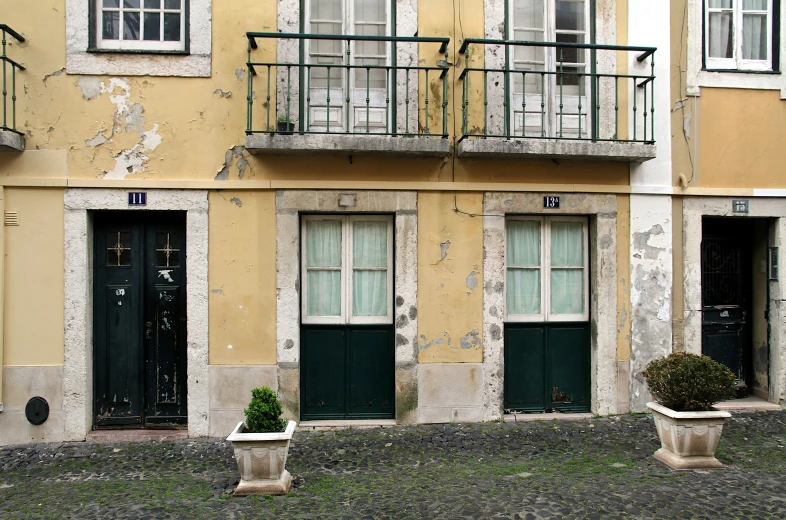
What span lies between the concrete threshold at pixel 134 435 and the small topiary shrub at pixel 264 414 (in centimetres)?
192

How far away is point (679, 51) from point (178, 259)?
21.7 feet

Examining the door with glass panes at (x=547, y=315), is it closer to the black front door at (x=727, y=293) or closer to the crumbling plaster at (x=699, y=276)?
the crumbling plaster at (x=699, y=276)

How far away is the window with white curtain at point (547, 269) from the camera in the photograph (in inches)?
269

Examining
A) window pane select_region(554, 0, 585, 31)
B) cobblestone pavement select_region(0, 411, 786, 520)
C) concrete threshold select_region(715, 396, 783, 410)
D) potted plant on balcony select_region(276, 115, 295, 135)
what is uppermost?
window pane select_region(554, 0, 585, 31)

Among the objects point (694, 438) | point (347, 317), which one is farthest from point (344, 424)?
point (694, 438)

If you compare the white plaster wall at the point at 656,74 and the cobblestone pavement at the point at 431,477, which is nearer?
the cobblestone pavement at the point at 431,477

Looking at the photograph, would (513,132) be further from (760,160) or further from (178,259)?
(178,259)

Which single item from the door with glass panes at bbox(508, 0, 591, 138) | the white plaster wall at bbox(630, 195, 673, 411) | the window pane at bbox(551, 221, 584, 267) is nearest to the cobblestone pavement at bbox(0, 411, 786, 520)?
the white plaster wall at bbox(630, 195, 673, 411)

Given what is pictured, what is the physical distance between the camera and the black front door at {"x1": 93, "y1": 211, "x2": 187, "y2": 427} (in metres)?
6.38

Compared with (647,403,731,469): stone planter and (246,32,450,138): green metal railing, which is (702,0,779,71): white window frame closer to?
(246,32,450,138): green metal railing

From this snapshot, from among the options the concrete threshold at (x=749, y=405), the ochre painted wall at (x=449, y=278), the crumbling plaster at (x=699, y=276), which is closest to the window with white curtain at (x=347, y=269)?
the ochre painted wall at (x=449, y=278)

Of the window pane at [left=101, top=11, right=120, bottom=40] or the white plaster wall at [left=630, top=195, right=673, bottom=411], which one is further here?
the white plaster wall at [left=630, top=195, right=673, bottom=411]

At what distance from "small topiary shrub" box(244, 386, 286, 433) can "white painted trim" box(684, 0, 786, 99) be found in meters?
6.09

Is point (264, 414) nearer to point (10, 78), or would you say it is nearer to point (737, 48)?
point (10, 78)
